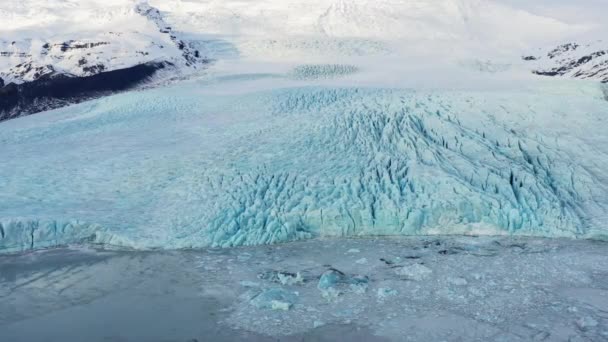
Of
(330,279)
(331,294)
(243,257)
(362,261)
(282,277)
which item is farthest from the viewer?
(243,257)

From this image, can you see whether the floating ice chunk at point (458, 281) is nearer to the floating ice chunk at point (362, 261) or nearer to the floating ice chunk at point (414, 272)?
the floating ice chunk at point (414, 272)

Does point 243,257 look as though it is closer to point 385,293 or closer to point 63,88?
point 385,293

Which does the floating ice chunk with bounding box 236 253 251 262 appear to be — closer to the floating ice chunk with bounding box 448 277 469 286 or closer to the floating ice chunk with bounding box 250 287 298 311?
the floating ice chunk with bounding box 250 287 298 311

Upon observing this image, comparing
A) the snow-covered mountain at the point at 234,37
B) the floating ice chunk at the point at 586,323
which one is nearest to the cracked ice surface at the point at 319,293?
the floating ice chunk at the point at 586,323

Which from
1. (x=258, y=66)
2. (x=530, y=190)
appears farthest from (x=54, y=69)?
(x=530, y=190)

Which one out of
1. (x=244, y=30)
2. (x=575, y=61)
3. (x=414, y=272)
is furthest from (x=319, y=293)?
(x=244, y=30)

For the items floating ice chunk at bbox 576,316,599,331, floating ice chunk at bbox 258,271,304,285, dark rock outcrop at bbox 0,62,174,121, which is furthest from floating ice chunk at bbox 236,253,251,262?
dark rock outcrop at bbox 0,62,174,121

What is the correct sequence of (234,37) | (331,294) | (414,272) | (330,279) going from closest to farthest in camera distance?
(331,294) → (330,279) → (414,272) → (234,37)
